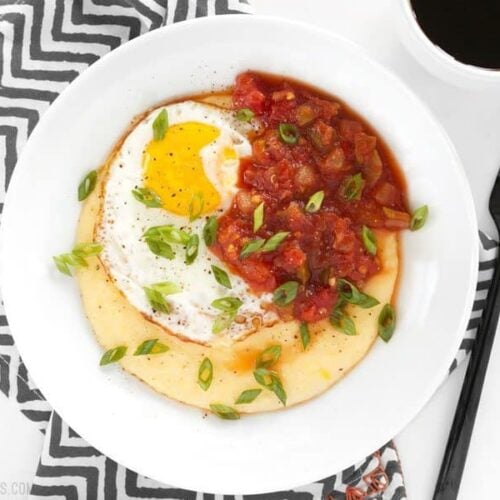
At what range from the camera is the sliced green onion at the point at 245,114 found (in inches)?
136

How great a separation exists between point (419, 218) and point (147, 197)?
1175 mm

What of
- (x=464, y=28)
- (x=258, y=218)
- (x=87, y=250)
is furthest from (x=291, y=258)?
(x=464, y=28)

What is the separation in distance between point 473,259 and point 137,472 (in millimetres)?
1732

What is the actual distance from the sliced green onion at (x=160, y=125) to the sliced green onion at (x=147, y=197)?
235 mm

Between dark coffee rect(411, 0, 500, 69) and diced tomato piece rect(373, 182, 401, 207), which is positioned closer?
dark coffee rect(411, 0, 500, 69)

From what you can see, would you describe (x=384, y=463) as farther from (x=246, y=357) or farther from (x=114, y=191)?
(x=114, y=191)

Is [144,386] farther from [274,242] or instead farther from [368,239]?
[368,239]

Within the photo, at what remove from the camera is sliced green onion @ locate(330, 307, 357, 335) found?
3509 millimetres

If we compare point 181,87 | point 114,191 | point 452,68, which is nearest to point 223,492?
point 114,191

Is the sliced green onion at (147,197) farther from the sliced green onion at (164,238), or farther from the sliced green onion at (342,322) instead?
the sliced green onion at (342,322)

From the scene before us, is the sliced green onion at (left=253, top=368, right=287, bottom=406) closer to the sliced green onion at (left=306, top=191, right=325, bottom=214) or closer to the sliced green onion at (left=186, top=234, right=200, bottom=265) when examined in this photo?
the sliced green onion at (left=186, top=234, right=200, bottom=265)

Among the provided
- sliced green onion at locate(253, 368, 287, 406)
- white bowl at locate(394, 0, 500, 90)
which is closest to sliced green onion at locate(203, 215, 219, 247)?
sliced green onion at locate(253, 368, 287, 406)

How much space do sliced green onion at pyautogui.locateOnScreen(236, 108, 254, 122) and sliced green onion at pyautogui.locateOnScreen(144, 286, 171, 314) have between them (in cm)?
84

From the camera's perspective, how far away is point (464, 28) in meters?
3.33
